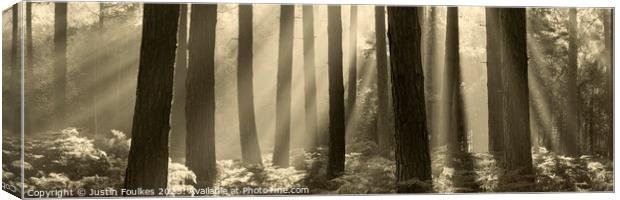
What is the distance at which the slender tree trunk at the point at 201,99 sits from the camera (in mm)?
18641

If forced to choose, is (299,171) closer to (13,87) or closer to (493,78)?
(493,78)

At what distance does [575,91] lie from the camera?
19.9 meters

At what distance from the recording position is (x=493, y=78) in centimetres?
1966

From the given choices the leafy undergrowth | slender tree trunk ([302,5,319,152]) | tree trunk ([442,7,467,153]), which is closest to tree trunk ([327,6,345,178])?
slender tree trunk ([302,5,319,152])

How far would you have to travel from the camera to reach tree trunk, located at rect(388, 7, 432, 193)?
1931cm

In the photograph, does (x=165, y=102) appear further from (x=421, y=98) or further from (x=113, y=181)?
(x=421, y=98)

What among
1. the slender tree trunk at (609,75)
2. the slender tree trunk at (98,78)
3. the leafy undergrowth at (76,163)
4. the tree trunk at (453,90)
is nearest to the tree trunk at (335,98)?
the tree trunk at (453,90)

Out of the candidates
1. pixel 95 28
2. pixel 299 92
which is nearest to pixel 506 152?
pixel 299 92

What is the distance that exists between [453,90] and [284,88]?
2.87m

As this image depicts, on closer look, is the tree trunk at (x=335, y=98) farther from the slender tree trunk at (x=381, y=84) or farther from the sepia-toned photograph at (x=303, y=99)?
the slender tree trunk at (x=381, y=84)

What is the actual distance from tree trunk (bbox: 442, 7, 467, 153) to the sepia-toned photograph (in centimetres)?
3

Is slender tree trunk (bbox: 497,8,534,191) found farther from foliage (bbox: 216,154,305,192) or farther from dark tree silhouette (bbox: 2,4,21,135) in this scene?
dark tree silhouette (bbox: 2,4,21,135)

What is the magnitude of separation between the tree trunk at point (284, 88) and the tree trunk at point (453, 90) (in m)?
2.64

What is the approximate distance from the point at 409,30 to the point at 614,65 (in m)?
3.70
